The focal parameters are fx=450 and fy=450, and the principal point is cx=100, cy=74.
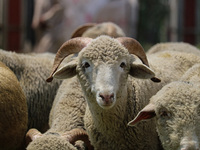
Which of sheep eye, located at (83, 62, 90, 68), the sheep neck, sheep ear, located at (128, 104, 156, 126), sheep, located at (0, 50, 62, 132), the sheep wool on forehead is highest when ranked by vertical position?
the sheep wool on forehead

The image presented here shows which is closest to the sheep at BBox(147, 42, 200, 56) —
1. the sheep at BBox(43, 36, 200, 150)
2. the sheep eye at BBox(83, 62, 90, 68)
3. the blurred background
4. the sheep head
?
the sheep at BBox(43, 36, 200, 150)

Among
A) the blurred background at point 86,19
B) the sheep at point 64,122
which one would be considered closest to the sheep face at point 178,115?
the sheep at point 64,122

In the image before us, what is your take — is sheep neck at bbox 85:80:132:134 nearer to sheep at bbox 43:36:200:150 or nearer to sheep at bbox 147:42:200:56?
sheep at bbox 43:36:200:150

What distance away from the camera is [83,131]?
222 inches

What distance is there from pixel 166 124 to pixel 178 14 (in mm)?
16363

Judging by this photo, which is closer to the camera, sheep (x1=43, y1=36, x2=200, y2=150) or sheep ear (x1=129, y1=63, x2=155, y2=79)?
sheep (x1=43, y1=36, x2=200, y2=150)

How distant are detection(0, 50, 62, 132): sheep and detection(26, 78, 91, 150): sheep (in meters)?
0.37

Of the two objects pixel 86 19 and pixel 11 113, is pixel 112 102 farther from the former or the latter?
pixel 86 19

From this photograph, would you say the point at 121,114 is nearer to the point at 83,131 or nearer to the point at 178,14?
the point at 83,131

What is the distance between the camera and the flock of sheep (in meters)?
4.54

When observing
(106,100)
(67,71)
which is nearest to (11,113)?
(67,71)

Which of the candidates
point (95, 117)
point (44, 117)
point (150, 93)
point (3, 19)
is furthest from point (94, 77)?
point (3, 19)

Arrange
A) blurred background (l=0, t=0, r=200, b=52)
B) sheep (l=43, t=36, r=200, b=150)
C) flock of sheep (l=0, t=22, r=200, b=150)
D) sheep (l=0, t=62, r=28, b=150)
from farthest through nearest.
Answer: blurred background (l=0, t=0, r=200, b=52) → sheep (l=0, t=62, r=28, b=150) → sheep (l=43, t=36, r=200, b=150) → flock of sheep (l=0, t=22, r=200, b=150)

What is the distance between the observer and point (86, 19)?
50.5ft
